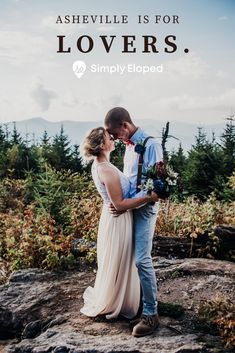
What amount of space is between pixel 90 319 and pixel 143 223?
3.85ft

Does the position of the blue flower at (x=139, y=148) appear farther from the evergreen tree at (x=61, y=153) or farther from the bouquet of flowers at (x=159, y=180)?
the evergreen tree at (x=61, y=153)

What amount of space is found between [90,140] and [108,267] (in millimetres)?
1286

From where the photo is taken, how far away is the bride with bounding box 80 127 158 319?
4.74m

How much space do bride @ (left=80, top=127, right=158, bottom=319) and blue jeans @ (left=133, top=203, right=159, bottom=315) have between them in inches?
6.3

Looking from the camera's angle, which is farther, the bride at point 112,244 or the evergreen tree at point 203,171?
the evergreen tree at point 203,171

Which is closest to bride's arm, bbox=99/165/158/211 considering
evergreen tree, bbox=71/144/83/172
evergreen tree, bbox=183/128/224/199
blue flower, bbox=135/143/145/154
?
blue flower, bbox=135/143/145/154

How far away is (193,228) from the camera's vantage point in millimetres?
7453

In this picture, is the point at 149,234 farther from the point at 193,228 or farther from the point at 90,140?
the point at 193,228

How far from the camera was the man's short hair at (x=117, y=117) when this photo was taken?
459 centimetres

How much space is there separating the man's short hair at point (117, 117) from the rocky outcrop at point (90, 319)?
1.91 metres

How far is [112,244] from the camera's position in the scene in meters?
5.02

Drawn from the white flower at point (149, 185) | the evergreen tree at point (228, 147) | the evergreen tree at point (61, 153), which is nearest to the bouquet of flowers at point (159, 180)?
the white flower at point (149, 185)

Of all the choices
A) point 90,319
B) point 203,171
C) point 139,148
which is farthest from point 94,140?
point 203,171

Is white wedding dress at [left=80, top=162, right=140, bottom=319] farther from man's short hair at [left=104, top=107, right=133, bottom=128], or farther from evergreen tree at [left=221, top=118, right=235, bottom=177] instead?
evergreen tree at [left=221, top=118, right=235, bottom=177]
